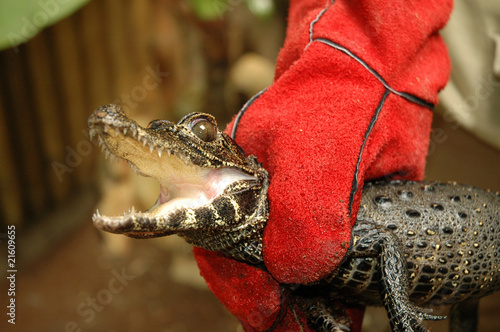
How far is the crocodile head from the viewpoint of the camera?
3.34 ft

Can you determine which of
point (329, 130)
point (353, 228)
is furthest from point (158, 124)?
point (353, 228)

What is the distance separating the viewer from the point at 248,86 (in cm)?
364

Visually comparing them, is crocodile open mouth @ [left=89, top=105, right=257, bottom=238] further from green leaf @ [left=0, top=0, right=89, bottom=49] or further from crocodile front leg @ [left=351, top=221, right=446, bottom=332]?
green leaf @ [left=0, top=0, right=89, bottom=49]

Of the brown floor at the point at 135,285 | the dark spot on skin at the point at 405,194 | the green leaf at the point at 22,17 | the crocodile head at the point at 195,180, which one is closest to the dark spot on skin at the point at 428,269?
the dark spot on skin at the point at 405,194

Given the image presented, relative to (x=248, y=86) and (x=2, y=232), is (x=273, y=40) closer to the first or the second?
(x=248, y=86)

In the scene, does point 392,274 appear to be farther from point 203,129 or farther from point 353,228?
point 203,129

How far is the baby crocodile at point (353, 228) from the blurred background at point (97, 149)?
3.20 ft

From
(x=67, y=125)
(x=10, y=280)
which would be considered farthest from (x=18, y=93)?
(x=10, y=280)

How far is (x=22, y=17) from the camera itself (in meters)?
2.08

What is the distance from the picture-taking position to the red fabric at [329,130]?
1016 mm

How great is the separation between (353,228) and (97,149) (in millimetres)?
3372

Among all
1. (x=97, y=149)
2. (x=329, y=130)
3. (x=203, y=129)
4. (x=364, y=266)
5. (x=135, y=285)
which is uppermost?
(x=329, y=130)

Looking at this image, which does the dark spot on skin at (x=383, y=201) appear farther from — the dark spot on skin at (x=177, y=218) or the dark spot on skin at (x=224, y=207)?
the dark spot on skin at (x=177, y=218)

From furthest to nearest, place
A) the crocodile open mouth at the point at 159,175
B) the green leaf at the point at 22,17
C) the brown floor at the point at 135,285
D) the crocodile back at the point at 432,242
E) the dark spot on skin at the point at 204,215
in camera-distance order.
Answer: the brown floor at the point at 135,285
the green leaf at the point at 22,17
the crocodile back at the point at 432,242
the dark spot on skin at the point at 204,215
the crocodile open mouth at the point at 159,175
